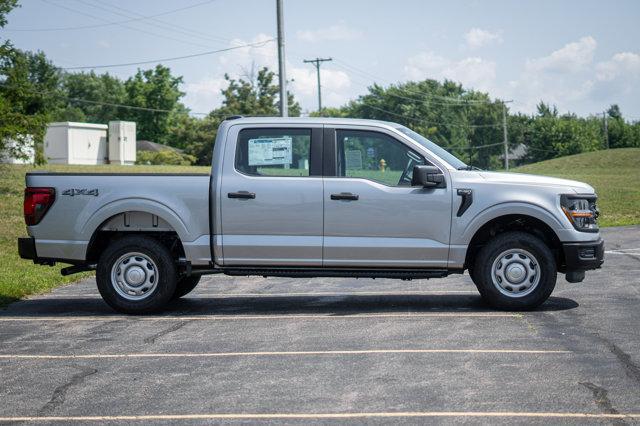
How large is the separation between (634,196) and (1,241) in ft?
83.7

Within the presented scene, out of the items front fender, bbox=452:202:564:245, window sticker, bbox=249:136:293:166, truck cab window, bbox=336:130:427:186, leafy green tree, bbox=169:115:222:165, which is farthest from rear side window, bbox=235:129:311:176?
leafy green tree, bbox=169:115:222:165

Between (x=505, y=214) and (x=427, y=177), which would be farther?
(x=505, y=214)

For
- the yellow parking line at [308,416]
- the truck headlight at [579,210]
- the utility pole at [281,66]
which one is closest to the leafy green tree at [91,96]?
the utility pole at [281,66]

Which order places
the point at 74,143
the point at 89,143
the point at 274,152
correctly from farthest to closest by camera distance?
the point at 89,143 < the point at 74,143 < the point at 274,152

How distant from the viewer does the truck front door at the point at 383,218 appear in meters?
10.0

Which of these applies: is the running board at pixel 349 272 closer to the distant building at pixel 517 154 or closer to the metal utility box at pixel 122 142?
the metal utility box at pixel 122 142

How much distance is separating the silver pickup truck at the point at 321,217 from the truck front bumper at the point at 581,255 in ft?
0.04

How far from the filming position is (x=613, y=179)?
5338 centimetres

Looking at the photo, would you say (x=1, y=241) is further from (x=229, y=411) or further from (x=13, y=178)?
(x=13, y=178)

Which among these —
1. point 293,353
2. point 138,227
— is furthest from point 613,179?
point 293,353

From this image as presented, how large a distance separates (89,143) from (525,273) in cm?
8169

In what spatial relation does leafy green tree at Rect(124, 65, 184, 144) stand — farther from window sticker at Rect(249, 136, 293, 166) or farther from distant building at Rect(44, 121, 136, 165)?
window sticker at Rect(249, 136, 293, 166)

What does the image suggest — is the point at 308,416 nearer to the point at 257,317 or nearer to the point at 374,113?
the point at 257,317

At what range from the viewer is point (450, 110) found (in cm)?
12912
